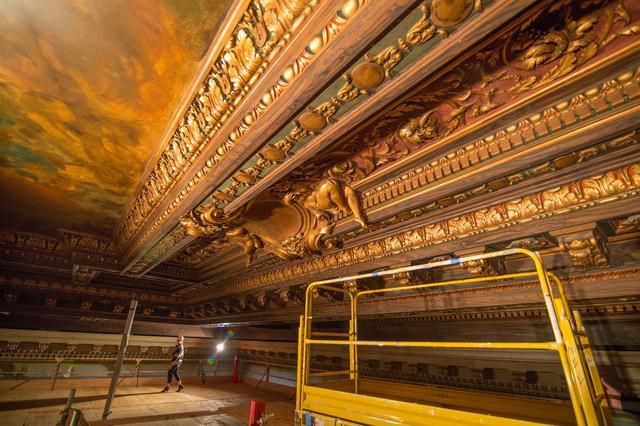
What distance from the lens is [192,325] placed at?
9203 mm

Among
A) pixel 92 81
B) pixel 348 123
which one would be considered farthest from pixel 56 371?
pixel 348 123

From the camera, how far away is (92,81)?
2.30m

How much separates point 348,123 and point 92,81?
6.62 ft

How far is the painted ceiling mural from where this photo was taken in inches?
72.5

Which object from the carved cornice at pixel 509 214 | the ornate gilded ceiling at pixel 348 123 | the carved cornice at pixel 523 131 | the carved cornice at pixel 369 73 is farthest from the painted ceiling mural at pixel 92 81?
the carved cornice at pixel 509 214

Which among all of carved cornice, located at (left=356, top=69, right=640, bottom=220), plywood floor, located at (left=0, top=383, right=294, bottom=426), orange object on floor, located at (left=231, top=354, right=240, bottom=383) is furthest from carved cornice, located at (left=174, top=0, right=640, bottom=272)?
orange object on floor, located at (left=231, top=354, right=240, bottom=383)

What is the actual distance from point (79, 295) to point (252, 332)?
14.6 feet

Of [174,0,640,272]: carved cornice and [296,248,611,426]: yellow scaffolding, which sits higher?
[174,0,640,272]: carved cornice

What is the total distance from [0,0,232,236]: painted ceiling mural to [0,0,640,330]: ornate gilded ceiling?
15 mm

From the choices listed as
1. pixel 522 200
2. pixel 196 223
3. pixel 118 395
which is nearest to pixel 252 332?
pixel 118 395

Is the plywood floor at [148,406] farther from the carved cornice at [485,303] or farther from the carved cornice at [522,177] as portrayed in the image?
the carved cornice at [522,177]

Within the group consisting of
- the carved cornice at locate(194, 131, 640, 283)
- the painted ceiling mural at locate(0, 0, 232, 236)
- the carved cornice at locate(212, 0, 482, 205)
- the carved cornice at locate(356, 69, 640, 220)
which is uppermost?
the painted ceiling mural at locate(0, 0, 232, 236)

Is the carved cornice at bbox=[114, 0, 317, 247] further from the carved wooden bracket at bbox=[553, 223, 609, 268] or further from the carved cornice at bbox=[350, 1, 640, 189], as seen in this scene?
the carved wooden bracket at bbox=[553, 223, 609, 268]

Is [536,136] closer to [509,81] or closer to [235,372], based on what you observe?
[509,81]
